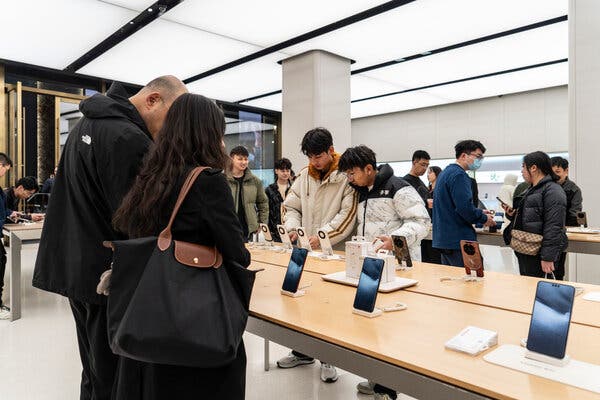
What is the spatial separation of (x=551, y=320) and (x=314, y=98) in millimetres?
5179

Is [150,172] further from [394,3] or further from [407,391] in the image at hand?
[394,3]

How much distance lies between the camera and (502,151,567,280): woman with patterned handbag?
307cm

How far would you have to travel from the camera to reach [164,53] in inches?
237

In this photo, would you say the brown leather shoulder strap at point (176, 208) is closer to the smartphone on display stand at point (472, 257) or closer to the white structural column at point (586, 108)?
the smartphone on display stand at point (472, 257)

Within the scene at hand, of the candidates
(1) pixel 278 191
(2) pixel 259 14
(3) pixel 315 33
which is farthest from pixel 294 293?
(3) pixel 315 33

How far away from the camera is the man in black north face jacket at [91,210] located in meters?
1.37

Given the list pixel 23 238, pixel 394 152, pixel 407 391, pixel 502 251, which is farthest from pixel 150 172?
pixel 394 152

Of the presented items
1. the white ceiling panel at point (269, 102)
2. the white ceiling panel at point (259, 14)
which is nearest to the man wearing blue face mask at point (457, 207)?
the white ceiling panel at point (259, 14)

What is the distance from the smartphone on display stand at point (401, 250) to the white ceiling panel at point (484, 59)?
4.44 meters

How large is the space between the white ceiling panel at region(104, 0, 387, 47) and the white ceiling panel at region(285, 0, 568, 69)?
36 centimetres

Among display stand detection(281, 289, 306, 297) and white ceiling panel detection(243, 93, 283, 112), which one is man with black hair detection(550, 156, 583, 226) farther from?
white ceiling panel detection(243, 93, 283, 112)

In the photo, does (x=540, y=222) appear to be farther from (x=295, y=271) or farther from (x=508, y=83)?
(x=508, y=83)

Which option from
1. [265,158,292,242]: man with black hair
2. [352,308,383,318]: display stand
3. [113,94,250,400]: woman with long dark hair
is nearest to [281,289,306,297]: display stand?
[352,308,383,318]: display stand

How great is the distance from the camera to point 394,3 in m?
4.43
